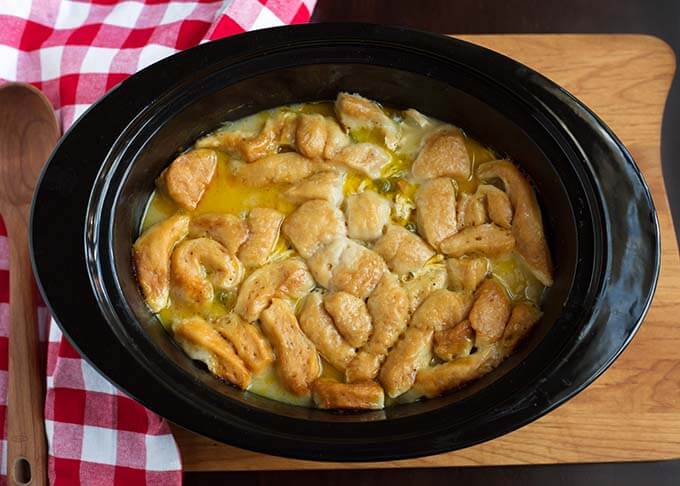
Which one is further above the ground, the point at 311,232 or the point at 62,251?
the point at 311,232

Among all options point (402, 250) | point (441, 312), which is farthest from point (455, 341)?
point (402, 250)

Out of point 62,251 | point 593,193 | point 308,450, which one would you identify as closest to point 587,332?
point 593,193

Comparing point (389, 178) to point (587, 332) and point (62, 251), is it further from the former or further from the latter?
point (62, 251)

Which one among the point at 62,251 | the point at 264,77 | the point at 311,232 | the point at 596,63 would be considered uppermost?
the point at 596,63

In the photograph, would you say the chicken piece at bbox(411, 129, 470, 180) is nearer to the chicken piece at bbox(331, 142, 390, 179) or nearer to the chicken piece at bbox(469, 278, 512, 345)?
the chicken piece at bbox(331, 142, 390, 179)

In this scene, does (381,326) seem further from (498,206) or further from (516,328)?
(498,206)

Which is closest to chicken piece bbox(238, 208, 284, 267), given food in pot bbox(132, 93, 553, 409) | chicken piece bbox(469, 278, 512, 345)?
food in pot bbox(132, 93, 553, 409)

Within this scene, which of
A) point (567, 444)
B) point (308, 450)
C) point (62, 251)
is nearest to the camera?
point (308, 450)
